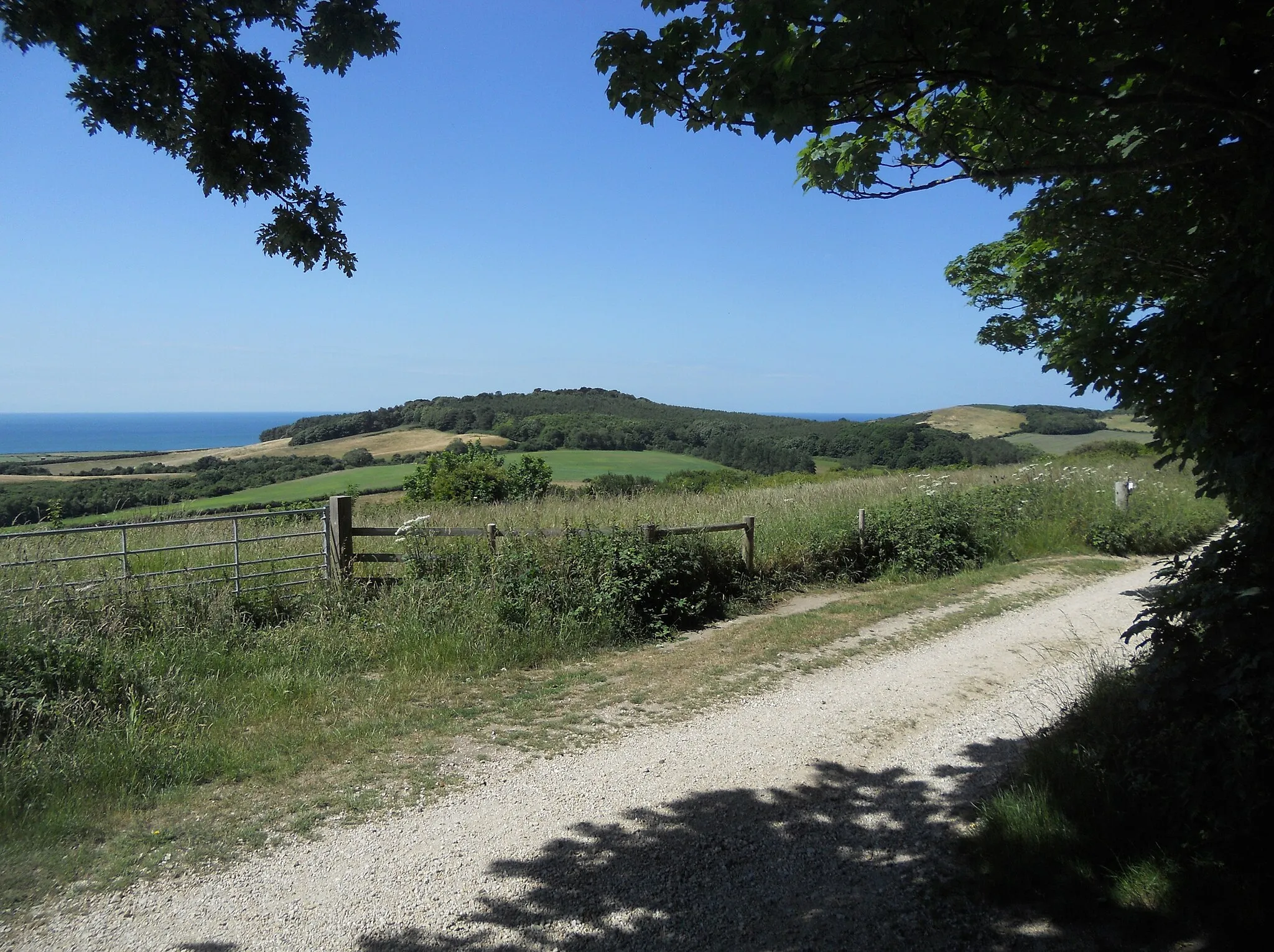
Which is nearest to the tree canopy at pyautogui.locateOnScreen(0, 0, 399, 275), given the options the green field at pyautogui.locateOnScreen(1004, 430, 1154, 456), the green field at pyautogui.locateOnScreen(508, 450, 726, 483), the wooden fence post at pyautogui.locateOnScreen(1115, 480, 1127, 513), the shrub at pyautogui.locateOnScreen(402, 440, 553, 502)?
the shrub at pyautogui.locateOnScreen(402, 440, 553, 502)

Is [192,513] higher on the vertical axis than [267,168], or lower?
lower

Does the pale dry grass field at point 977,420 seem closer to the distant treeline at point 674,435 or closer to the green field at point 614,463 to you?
the distant treeline at point 674,435

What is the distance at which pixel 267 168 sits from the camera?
509 centimetres

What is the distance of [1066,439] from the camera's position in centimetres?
3916

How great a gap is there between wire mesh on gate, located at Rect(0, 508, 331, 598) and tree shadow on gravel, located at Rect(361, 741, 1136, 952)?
261 inches

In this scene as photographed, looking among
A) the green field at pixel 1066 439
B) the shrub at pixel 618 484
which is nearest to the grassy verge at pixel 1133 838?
the shrub at pixel 618 484

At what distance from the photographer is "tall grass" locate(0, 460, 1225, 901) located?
18.3 ft

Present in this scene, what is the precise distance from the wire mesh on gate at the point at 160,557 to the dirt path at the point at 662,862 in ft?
17.9

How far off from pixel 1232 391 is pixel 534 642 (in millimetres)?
6959

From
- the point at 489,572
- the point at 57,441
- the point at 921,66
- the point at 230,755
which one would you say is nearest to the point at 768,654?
the point at 489,572

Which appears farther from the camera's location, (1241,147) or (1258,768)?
(1241,147)

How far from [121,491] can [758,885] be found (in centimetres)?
1358

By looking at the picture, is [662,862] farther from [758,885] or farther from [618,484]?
[618,484]

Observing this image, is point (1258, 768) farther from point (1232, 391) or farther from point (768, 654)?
point (768, 654)
